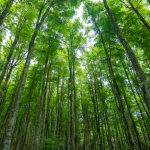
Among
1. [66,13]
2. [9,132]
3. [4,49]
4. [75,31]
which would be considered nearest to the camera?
[9,132]

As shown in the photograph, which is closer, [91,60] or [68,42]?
[68,42]

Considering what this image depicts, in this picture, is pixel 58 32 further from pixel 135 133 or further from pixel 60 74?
pixel 135 133

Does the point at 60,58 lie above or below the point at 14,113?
above

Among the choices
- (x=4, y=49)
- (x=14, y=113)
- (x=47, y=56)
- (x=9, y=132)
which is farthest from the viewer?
(x=4, y=49)

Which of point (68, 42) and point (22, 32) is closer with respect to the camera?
point (22, 32)

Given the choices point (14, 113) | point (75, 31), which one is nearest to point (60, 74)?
point (75, 31)

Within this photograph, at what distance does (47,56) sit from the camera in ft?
36.4

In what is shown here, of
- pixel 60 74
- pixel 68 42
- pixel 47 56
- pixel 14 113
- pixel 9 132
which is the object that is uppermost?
pixel 68 42

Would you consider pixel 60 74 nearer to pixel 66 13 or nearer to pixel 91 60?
pixel 91 60

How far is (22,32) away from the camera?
37.2 feet

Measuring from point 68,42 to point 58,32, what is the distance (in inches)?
93.7

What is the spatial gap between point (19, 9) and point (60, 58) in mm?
5480

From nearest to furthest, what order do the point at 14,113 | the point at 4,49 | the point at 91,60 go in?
1. the point at 14,113
2. the point at 4,49
3. the point at 91,60

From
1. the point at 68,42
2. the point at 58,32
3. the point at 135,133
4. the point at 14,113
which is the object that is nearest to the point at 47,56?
the point at 58,32
